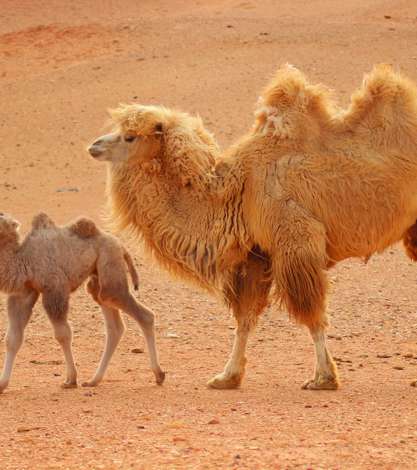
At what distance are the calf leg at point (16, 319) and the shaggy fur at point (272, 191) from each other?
36.3 inches

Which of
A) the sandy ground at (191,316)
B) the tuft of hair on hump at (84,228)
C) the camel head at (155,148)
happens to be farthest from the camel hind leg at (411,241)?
the tuft of hair on hump at (84,228)

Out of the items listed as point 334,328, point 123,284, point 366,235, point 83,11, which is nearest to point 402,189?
point 366,235

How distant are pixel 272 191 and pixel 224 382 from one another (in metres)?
1.41

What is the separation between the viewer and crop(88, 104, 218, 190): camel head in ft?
30.5

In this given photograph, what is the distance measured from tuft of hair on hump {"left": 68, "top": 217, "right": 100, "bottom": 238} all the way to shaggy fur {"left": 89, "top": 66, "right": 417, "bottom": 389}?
22cm

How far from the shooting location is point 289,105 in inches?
369

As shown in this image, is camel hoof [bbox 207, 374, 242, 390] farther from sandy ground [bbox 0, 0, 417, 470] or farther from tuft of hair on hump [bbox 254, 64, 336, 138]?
tuft of hair on hump [bbox 254, 64, 336, 138]

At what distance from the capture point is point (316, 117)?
31.0ft

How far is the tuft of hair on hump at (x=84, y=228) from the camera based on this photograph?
920cm

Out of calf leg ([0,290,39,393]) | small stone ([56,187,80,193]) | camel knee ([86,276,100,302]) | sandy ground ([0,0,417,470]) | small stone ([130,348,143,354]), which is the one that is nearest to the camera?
sandy ground ([0,0,417,470])

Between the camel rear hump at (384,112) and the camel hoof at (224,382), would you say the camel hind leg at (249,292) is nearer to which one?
the camel hoof at (224,382)

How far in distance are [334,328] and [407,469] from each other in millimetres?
5476

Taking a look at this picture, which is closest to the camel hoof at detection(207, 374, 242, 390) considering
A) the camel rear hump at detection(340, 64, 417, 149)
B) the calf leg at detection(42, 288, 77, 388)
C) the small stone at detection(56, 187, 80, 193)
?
the calf leg at detection(42, 288, 77, 388)

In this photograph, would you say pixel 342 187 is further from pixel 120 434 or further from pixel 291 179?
pixel 120 434
